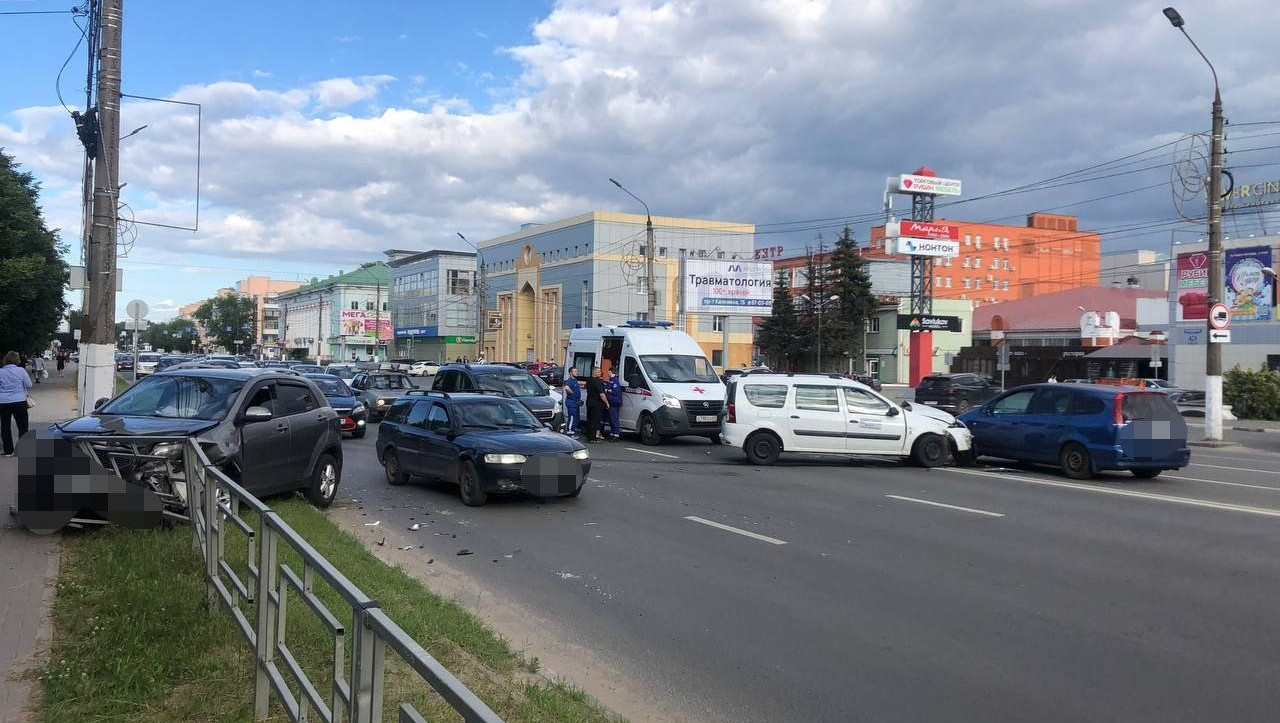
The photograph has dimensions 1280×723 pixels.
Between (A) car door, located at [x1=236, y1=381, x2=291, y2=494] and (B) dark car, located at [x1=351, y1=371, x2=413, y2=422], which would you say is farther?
(B) dark car, located at [x1=351, y1=371, x2=413, y2=422]

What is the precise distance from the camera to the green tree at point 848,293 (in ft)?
232

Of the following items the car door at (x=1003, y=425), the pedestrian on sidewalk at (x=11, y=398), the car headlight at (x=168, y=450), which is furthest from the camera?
the car door at (x=1003, y=425)

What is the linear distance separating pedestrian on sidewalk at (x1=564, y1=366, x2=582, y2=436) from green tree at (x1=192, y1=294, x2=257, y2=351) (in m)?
120

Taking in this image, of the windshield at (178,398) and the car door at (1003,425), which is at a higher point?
the windshield at (178,398)

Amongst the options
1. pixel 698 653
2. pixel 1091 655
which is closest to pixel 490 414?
pixel 698 653

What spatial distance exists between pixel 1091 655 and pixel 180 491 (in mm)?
7243

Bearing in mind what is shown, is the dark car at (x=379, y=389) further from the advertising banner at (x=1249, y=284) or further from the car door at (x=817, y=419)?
the advertising banner at (x=1249, y=284)

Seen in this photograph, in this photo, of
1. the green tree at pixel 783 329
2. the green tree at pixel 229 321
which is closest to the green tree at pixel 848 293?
the green tree at pixel 783 329

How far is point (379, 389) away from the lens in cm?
2781

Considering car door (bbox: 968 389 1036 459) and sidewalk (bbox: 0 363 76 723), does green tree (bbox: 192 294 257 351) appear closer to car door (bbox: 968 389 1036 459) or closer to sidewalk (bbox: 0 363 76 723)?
car door (bbox: 968 389 1036 459)

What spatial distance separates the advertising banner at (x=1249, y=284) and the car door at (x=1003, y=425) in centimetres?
3363

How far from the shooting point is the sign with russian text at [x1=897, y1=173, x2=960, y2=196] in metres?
78.5

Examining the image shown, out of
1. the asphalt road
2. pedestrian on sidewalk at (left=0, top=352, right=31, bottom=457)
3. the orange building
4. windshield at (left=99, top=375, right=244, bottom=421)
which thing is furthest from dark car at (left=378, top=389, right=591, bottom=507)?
the orange building

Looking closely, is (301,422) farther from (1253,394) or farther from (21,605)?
(1253,394)
